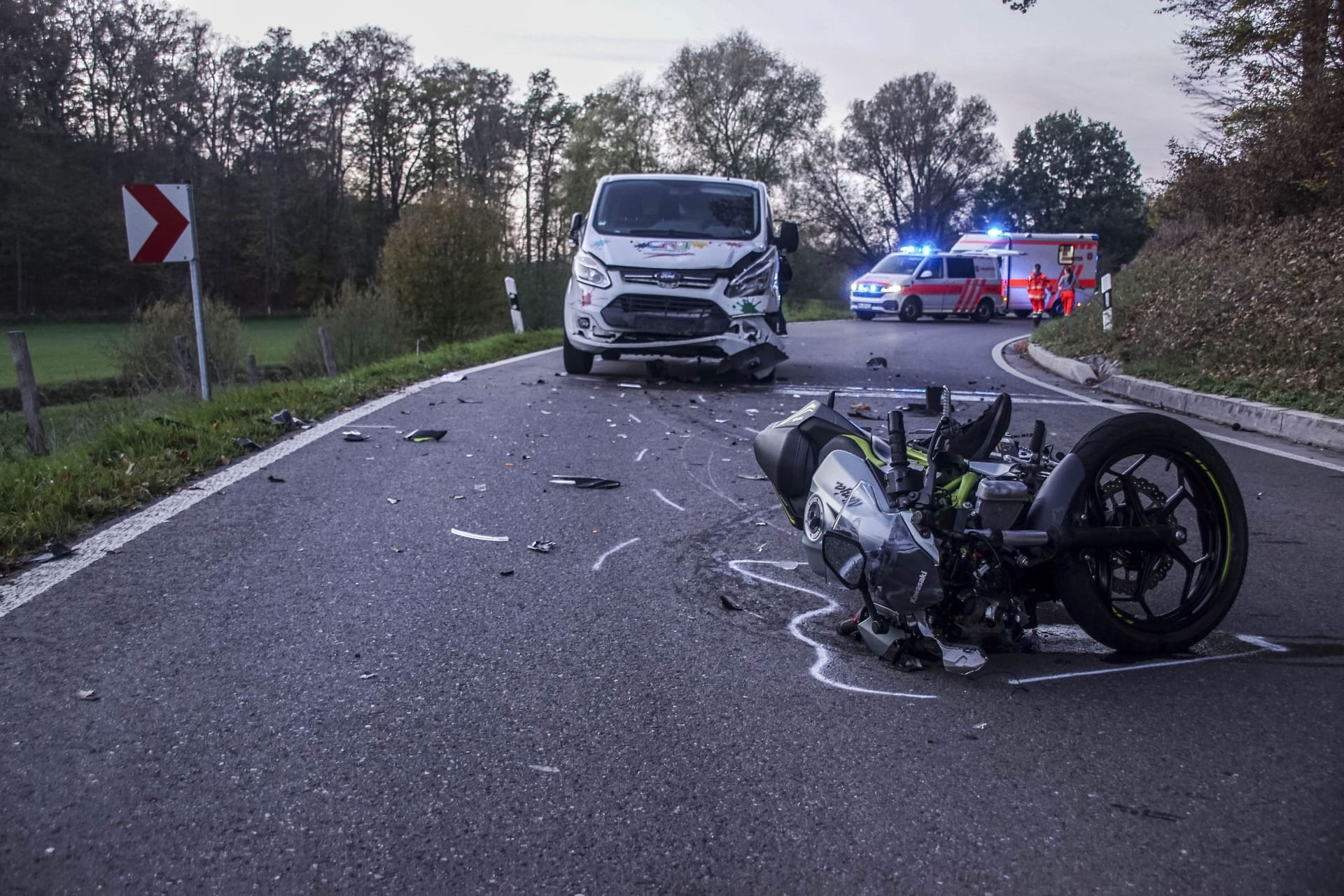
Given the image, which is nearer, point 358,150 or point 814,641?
point 814,641

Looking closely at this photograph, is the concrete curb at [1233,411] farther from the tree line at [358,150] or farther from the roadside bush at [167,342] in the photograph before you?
the tree line at [358,150]

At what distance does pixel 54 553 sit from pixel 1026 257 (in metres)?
36.7

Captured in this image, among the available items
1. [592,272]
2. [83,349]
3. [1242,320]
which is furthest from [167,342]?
[1242,320]

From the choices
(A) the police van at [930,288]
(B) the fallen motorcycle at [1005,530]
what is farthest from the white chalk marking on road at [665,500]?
(A) the police van at [930,288]

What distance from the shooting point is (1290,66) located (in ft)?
58.6

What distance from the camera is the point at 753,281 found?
12.0 metres

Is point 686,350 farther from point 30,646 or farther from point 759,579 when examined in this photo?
point 30,646

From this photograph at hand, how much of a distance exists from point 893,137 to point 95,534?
225 feet

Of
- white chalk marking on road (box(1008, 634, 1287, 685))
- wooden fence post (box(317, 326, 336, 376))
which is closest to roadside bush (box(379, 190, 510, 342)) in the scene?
wooden fence post (box(317, 326, 336, 376))

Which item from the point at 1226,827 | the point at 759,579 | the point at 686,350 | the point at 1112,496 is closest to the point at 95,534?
the point at 759,579

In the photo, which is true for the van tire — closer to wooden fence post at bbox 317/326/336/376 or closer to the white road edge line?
the white road edge line

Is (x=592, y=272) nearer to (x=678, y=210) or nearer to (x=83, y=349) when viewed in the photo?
(x=678, y=210)

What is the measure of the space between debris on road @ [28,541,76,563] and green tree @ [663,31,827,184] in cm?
5547

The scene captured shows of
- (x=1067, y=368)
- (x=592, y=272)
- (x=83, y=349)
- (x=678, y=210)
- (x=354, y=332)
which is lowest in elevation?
(x=83, y=349)
